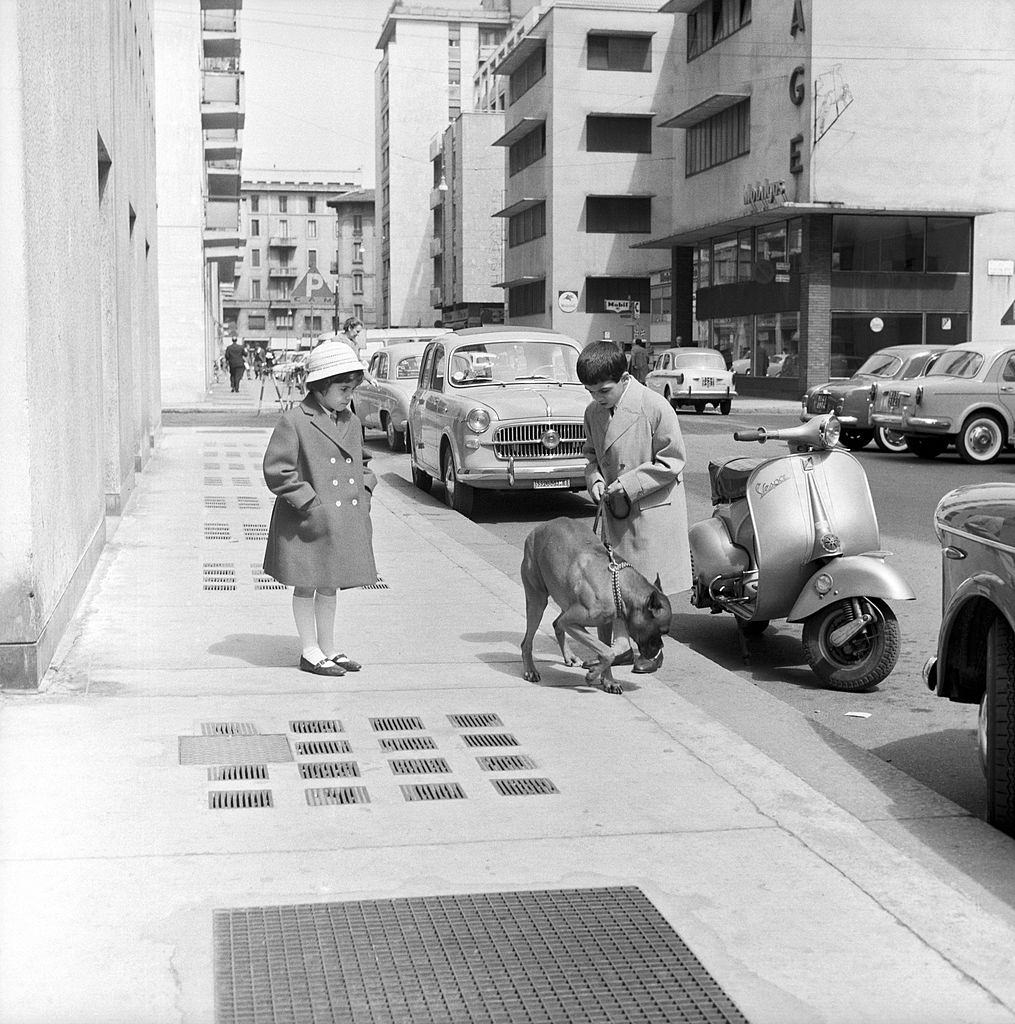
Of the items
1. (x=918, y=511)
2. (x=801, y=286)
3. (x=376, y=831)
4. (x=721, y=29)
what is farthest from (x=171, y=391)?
(x=376, y=831)

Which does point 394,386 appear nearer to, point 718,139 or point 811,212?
point 811,212

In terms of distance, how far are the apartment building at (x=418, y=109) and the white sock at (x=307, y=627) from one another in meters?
101

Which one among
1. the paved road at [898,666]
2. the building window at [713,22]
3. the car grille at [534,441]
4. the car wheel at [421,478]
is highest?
the building window at [713,22]

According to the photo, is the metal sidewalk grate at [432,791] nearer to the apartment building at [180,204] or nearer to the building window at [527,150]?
the apartment building at [180,204]

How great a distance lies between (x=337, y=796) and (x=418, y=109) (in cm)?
10824

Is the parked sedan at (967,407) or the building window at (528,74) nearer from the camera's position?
the parked sedan at (967,407)

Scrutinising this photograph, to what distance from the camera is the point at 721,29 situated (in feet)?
159

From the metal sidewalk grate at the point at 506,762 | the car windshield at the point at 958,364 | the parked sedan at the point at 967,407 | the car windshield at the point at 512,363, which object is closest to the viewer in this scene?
the metal sidewalk grate at the point at 506,762

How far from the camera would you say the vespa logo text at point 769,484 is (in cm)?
749

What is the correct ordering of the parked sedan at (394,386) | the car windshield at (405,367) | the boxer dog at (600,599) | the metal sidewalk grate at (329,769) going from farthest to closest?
the car windshield at (405,367)
the parked sedan at (394,386)
the boxer dog at (600,599)
the metal sidewalk grate at (329,769)

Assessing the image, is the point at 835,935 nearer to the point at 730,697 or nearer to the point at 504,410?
the point at 730,697

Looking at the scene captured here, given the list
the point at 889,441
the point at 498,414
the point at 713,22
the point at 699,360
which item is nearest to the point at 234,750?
the point at 498,414

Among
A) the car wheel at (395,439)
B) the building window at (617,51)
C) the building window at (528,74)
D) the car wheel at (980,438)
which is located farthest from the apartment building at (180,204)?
the building window at (528,74)

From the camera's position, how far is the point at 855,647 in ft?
23.8
